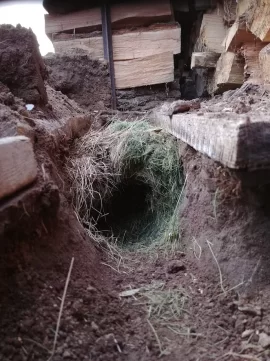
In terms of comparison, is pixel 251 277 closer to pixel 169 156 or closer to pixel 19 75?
pixel 169 156

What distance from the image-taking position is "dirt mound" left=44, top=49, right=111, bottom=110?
441cm

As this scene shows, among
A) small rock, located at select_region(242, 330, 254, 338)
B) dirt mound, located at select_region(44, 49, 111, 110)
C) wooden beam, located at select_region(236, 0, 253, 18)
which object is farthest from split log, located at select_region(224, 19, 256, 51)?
small rock, located at select_region(242, 330, 254, 338)

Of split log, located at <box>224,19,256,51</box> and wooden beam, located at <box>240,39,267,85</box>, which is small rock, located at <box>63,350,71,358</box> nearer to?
wooden beam, located at <box>240,39,267,85</box>

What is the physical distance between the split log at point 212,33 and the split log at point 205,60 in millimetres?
92

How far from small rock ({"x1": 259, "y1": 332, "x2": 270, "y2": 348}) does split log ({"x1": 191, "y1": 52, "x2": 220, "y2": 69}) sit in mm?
3175

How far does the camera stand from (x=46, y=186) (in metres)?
1.57

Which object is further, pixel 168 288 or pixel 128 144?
pixel 128 144

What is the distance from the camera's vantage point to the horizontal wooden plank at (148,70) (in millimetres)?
4414

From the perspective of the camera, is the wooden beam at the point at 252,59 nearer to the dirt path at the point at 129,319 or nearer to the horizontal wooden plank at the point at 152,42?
the horizontal wooden plank at the point at 152,42

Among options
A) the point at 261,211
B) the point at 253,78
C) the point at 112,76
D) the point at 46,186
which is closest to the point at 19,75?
the point at 46,186

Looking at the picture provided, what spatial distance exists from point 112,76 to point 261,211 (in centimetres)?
325

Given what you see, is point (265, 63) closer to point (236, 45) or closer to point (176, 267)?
point (236, 45)

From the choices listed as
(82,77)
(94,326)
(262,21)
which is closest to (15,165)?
(94,326)

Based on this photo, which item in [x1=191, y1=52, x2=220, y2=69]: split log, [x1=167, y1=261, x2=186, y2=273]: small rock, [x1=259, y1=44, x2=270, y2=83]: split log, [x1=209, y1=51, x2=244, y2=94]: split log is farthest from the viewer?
[x1=191, y1=52, x2=220, y2=69]: split log
